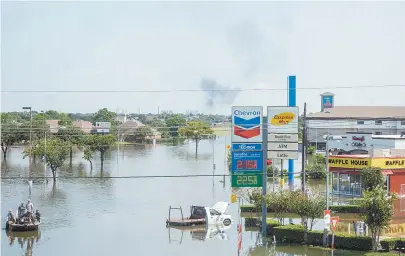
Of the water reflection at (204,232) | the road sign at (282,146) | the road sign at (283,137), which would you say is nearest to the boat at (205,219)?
the water reflection at (204,232)

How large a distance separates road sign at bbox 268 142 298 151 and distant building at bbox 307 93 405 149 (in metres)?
49.1

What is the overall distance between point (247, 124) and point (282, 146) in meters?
2.40

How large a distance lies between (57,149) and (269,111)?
25314mm

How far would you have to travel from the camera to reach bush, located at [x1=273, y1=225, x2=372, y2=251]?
2238 centimetres

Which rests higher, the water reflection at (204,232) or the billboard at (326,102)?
the billboard at (326,102)

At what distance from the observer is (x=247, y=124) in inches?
940

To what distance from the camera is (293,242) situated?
24234 mm

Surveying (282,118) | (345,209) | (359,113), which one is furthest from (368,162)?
(359,113)

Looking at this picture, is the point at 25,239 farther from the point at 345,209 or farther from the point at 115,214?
the point at 345,209

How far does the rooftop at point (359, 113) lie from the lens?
3182 inches

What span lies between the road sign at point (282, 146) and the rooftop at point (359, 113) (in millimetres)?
55452

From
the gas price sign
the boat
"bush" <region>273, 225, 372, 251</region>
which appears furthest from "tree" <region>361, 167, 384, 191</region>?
the gas price sign

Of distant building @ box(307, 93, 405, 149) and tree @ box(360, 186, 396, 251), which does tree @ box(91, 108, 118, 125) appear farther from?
tree @ box(360, 186, 396, 251)

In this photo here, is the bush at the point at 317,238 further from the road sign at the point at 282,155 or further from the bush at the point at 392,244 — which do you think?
the road sign at the point at 282,155
